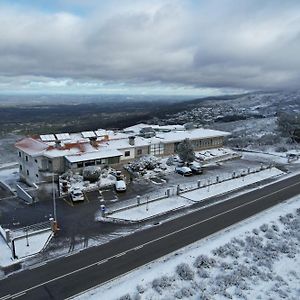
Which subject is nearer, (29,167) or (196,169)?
(29,167)

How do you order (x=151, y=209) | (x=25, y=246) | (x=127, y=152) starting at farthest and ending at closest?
(x=127, y=152) < (x=151, y=209) < (x=25, y=246)

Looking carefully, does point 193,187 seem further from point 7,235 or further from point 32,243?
point 7,235

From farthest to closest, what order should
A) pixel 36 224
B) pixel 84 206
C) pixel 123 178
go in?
1. pixel 123 178
2. pixel 84 206
3. pixel 36 224

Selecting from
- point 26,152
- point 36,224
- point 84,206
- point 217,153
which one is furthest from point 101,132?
point 36,224

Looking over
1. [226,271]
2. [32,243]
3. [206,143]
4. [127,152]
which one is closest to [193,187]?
[127,152]

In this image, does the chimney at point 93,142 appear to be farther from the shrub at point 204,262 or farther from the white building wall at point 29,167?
the shrub at point 204,262

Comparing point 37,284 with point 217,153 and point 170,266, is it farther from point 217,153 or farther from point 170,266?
point 217,153

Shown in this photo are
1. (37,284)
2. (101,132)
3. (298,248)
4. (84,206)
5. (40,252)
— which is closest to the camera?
(37,284)
